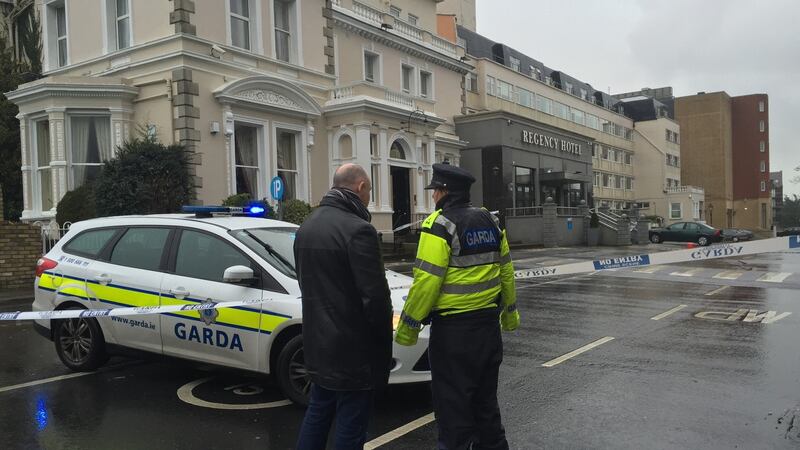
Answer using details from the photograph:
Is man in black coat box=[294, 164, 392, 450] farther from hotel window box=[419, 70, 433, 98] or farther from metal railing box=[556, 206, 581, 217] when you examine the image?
metal railing box=[556, 206, 581, 217]

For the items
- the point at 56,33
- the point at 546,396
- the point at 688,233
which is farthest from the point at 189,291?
the point at 688,233

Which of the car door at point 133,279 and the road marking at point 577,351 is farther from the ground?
the car door at point 133,279

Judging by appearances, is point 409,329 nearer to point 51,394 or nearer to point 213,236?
point 213,236

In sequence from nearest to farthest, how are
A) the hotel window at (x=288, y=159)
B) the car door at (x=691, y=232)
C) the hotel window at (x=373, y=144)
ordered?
1. the hotel window at (x=288, y=159)
2. the hotel window at (x=373, y=144)
3. the car door at (x=691, y=232)

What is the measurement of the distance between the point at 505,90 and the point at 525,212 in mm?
14925

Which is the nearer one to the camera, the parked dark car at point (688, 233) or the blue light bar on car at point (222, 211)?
the blue light bar on car at point (222, 211)

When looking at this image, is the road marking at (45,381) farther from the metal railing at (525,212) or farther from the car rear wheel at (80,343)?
the metal railing at (525,212)

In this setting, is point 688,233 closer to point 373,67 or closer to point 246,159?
point 373,67

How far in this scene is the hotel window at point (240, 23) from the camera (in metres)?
18.3

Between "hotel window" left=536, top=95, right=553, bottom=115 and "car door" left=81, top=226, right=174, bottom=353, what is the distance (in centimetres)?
4611

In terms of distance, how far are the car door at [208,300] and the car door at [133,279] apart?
0.14 m

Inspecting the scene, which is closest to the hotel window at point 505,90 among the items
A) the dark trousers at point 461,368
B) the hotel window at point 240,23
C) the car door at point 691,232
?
the car door at point 691,232

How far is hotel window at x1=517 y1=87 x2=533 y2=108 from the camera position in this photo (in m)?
46.3

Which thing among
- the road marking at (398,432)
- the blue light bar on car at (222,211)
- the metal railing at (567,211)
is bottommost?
the road marking at (398,432)
